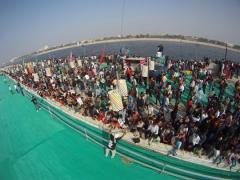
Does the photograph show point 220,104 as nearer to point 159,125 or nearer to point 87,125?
point 159,125

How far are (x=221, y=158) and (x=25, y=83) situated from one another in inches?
1102

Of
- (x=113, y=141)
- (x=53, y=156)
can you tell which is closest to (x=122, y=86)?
(x=113, y=141)

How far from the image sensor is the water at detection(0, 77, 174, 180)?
10641 mm

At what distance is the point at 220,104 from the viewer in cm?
1305

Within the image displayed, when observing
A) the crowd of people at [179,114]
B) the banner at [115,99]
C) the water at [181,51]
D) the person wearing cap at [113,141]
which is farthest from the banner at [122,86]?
the water at [181,51]

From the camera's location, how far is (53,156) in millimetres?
12266

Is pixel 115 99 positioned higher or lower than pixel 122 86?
lower

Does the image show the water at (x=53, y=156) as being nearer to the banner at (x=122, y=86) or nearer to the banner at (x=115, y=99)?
the banner at (x=115, y=99)

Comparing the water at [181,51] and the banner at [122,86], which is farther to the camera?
the water at [181,51]

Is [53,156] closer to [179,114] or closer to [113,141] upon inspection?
[113,141]

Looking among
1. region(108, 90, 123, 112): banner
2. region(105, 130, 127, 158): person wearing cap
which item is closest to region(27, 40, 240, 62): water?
region(108, 90, 123, 112): banner

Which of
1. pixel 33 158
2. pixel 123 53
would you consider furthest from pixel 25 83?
pixel 33 158

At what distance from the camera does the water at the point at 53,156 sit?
10.6m

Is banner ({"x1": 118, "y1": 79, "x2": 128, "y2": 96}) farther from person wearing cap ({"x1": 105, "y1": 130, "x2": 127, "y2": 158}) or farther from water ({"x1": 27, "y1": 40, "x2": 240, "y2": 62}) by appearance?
water ({"x1": 27, "y1": 40, "x2": 240, "y2": 62})
